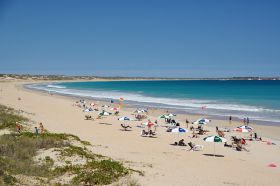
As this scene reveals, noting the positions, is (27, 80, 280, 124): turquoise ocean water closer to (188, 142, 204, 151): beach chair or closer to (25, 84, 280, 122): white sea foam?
(25, 84, 280, 122): white sea foam

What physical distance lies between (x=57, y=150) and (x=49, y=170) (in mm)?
2799

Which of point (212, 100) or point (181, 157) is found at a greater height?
point (181, 157)

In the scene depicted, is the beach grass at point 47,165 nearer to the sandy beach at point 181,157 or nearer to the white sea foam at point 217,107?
the sandy beach at point 181,157

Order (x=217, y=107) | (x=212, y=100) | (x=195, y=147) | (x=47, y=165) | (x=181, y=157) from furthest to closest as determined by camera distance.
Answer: (x=212, y=100), (x=217, y=107), (x=195, y=147), (x=181, y=157), (x=47, y=165)

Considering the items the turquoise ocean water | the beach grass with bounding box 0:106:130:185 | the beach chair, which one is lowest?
the turquoise ocean water

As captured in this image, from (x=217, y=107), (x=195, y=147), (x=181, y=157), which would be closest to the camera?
(x=181, y=157)

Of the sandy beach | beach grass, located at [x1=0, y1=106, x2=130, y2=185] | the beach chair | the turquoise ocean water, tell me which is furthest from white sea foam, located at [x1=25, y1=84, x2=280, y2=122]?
beach grass, located at [x1=0, y1=106, x2=130, y2=185]

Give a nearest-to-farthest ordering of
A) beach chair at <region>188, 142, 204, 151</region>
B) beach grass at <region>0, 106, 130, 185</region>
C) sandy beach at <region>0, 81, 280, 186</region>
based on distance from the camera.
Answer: beach grass at <region>0, 106, 130, 185</region> → sandy beach at <region>0, 81, 280, 186</region> → beach chair at <region>188, 142, 204, 151</region>

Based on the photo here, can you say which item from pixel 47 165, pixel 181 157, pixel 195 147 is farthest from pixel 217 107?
pixel 47 165

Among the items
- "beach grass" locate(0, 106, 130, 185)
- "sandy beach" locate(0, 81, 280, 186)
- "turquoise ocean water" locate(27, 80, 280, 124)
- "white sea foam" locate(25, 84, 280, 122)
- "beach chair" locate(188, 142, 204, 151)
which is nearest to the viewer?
"beach grass" locate(0, 106, 130, 185)

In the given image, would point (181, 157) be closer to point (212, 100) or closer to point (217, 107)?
point (217, 107)

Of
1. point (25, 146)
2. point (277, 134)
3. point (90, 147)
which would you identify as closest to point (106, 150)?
point (90, 147)

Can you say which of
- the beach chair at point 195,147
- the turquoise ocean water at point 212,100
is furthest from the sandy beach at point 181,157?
the turquoise ocean water at point 212,100

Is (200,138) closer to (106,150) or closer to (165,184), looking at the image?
(106,150)
